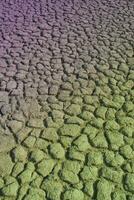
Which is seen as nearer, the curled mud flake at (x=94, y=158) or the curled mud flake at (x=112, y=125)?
the curled mud flake at (x=94, y=158)

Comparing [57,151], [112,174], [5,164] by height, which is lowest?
[5,164]

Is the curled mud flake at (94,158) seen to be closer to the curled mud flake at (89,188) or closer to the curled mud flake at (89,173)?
the curled mud flake at (89,173)

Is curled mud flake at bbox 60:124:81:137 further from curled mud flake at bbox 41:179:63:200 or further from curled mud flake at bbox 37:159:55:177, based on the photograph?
curled mud flake at bbox 41:179:63:200

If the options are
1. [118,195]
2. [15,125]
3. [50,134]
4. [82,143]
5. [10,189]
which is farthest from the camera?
[15,125]

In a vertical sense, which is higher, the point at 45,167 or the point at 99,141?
the point at 99,141

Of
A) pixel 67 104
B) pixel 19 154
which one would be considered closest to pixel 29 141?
pixel 19 154

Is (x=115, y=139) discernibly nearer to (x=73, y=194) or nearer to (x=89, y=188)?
(x=89, y=188)

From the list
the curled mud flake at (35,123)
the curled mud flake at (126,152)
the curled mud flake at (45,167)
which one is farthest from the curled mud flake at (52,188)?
the curled mud flake at (35,123)

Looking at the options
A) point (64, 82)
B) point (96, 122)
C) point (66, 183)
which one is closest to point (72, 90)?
point (64, 82)

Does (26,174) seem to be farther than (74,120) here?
No

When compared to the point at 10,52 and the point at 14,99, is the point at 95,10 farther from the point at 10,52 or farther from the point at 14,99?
the point at 14,99
